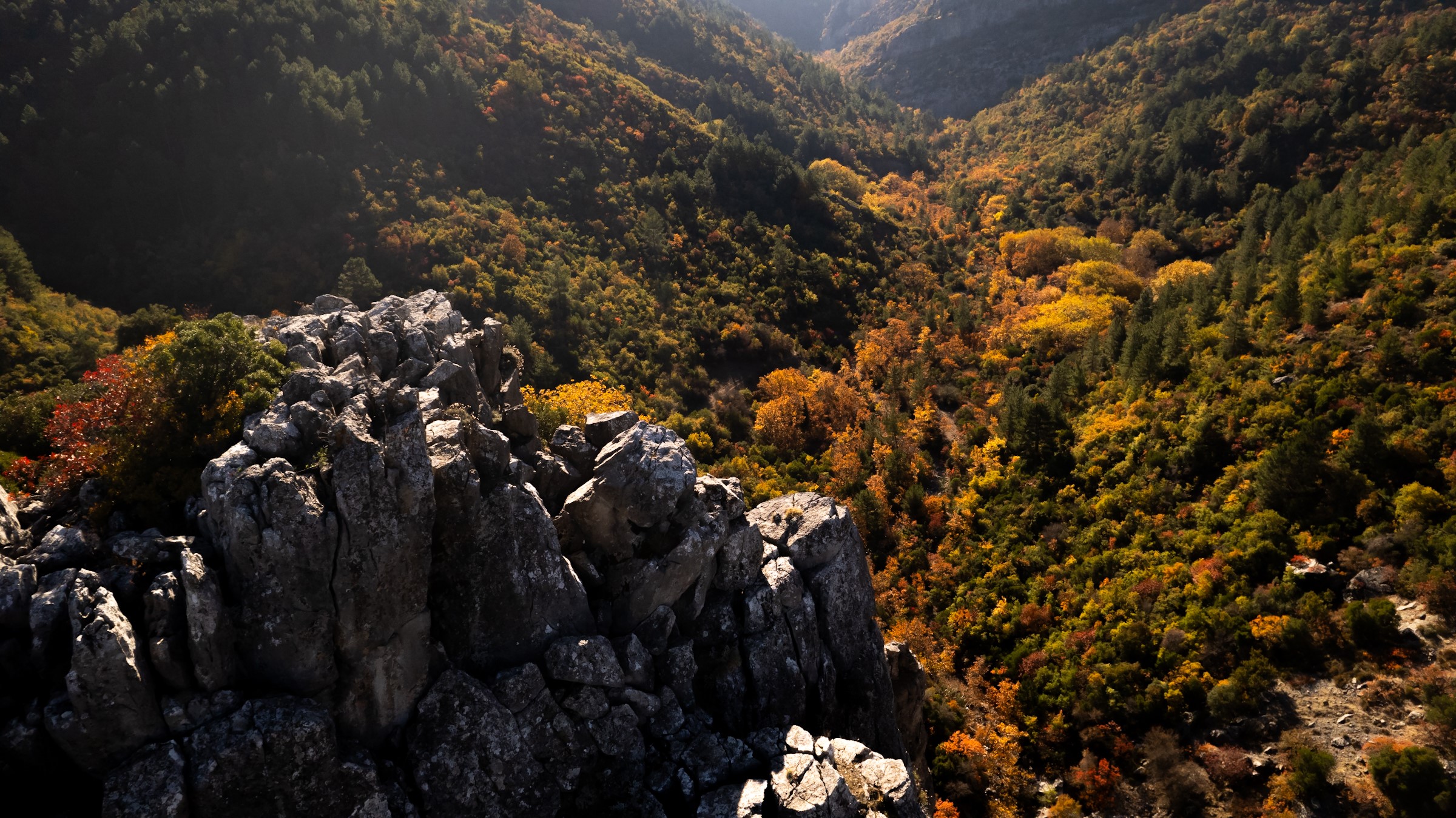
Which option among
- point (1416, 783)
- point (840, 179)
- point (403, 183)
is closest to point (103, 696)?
point (1416, 783)

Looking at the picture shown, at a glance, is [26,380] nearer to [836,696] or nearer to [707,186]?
[836,696]

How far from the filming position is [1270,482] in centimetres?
3578

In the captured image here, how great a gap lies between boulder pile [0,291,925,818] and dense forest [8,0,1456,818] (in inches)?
155

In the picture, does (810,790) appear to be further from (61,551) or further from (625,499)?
(61,551)

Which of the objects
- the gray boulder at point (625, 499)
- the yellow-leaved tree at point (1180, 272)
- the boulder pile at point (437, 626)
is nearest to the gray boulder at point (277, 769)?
the boulder pile at point (437, 626)

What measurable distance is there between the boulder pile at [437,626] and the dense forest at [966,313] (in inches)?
155

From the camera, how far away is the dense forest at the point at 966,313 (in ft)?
96.8

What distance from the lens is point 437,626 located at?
1923 centimetres

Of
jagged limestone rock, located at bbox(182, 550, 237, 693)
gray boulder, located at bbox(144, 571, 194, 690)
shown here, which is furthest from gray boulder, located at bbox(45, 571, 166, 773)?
jagged limestone rock, located at bbox(182, 550, 237, 693)

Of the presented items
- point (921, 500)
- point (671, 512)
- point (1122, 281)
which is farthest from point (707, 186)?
point (671, 512)

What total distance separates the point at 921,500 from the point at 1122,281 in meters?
48.2

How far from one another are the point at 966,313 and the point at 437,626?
7060 cm

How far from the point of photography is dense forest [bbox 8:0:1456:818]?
1161 inches

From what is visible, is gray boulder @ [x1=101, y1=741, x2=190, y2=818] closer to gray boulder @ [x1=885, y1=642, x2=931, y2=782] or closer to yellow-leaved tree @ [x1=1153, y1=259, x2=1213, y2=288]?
gray boulder @ [x1=885, y1=642, x2=931, y2=782]
